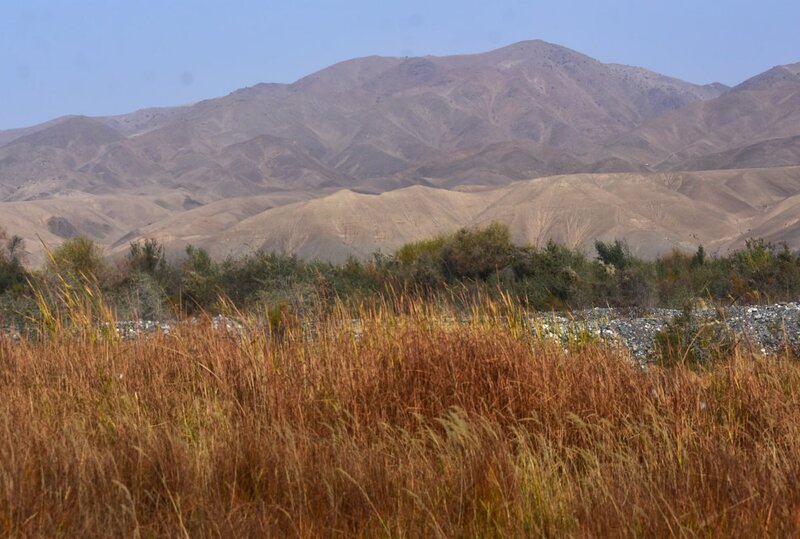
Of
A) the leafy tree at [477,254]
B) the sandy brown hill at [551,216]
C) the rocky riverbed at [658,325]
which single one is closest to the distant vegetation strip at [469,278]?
the leafy tree at [477,254]

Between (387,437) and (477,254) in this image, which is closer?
(387,437)

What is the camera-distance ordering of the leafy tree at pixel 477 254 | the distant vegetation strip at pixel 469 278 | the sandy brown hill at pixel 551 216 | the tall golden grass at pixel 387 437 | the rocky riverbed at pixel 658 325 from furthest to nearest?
1. the sandy brown hill at pixel 551 216
2. the leafy tree at pixel 477 254
3. the distant vegetation strip at pixel 469 278
4. the rocky riverbed at pixel 658 325
5. the tall golden grass at pixel 387 437

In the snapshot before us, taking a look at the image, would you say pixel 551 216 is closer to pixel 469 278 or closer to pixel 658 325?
pixel 469 278

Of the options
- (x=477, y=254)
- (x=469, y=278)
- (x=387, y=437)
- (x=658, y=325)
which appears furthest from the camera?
(x=477, y=254)

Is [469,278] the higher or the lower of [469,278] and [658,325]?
the higher

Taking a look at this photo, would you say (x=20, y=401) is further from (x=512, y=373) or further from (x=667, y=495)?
(x=667, y=495)

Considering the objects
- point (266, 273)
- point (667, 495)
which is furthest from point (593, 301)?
point (667, 495)

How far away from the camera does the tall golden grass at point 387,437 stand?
412 centimetres

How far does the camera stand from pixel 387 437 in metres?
5.30

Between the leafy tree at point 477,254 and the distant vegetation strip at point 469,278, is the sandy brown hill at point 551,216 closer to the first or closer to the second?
the leafy tree at point 477,254

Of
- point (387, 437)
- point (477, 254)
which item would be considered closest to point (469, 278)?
point (477, 254)

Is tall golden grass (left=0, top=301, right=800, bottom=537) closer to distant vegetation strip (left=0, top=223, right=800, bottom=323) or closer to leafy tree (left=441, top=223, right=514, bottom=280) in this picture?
distant vegetation strip (left=0, top=223, right=800, bottom=323)

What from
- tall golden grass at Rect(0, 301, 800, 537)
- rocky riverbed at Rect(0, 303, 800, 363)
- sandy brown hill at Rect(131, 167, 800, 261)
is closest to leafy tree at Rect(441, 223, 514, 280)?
rocky riverbed at Rect(0, 303, 800, 363)

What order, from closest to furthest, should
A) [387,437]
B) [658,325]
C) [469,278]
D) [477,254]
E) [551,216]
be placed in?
[387,437], [658,325], [469,278], [477,254], [551,216]
